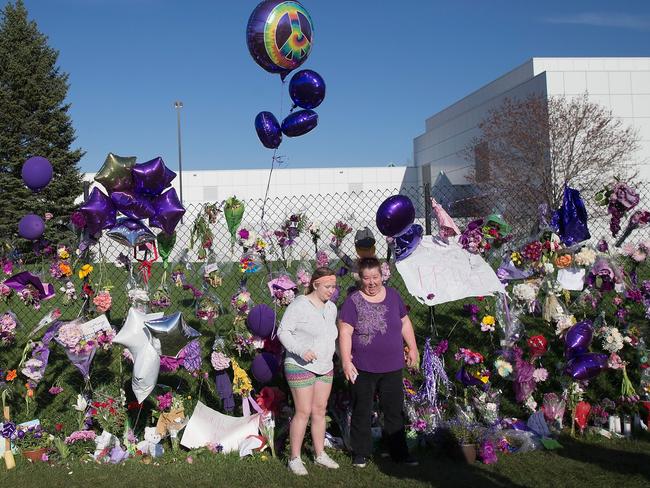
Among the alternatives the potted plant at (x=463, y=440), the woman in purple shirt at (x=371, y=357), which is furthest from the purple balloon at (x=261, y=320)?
the potted plant at (x=463, y=440)

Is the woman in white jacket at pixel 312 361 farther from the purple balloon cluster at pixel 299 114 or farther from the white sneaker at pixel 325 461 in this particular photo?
the purple balloon cluster at pixel 299 114

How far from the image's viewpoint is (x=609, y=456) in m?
4.11

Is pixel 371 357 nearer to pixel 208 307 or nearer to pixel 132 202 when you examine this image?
pixel 208 307

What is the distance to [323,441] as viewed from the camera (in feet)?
13.6

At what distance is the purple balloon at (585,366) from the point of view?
4.45 meters

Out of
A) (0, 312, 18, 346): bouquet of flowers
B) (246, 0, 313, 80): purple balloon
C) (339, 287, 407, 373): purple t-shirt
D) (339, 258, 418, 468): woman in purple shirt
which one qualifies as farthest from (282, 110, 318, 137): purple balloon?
(0, 312, 18, 346): bouquet of flowers

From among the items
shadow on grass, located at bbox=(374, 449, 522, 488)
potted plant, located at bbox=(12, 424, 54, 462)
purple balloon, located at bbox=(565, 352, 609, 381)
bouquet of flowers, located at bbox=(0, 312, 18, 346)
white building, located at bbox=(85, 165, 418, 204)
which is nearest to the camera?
shadow on grass, located at bbox=(374, 449, 522, 488)

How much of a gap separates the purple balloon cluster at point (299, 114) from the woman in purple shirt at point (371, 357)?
170 centimetres

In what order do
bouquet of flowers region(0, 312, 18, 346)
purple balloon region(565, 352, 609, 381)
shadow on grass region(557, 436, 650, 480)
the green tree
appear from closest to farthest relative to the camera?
shadow on grass region(557, 436, 650, 480) < purple balloon region(565, 352, 609, 381) < bouquet of flowers region(0, 312, 18, 346) < the green tree

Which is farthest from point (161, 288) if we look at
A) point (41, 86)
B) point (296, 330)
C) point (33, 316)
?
point (41, 86)

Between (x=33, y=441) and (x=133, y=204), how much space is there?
68.3 inches

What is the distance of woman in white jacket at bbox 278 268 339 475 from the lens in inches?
156

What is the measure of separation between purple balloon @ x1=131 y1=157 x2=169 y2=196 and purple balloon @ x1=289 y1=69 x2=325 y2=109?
1367 millimetres

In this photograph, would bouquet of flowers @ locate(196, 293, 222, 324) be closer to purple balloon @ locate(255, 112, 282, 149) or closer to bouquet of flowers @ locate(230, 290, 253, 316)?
bouquet of flowers @ locate(230, 290, 253, 316)
